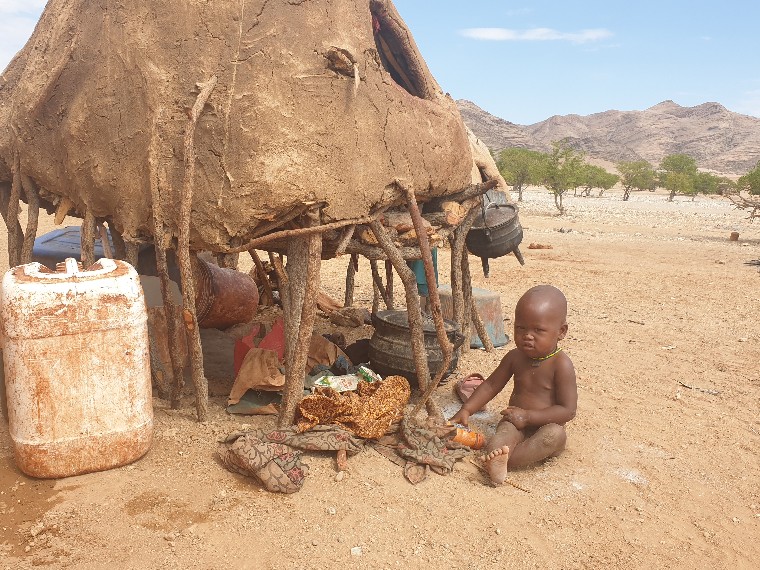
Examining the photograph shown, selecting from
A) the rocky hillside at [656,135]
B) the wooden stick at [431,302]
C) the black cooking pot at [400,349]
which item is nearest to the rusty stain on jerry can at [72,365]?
the wooden stick at [431,302]

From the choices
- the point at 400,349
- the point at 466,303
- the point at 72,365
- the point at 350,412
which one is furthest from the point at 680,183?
the point at 72,365

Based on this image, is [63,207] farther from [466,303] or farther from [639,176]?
[639,176]

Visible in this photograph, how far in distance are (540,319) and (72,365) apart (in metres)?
2.47

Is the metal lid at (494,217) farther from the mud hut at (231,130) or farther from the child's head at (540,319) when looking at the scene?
the child's head at (540,319)

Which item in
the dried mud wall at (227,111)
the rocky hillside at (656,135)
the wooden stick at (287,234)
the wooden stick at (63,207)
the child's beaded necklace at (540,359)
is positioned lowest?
the child's beaded necklace at (540,359)

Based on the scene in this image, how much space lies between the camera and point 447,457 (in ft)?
11.4

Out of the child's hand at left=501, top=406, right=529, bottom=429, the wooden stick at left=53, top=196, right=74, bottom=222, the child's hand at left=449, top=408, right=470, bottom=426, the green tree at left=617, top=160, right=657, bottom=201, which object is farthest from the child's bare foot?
the green tree at left=617, top=160, right=657, bottom=201

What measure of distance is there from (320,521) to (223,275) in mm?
2930

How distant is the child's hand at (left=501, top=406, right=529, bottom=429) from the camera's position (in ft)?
11.7

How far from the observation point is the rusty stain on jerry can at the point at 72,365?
2.83 m

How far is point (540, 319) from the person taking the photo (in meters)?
3.51

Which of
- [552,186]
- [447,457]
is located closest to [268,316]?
[447,457]

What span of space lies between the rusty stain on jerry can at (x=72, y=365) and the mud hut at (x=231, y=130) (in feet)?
1.67

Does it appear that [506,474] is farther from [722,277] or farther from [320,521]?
[722,277]
